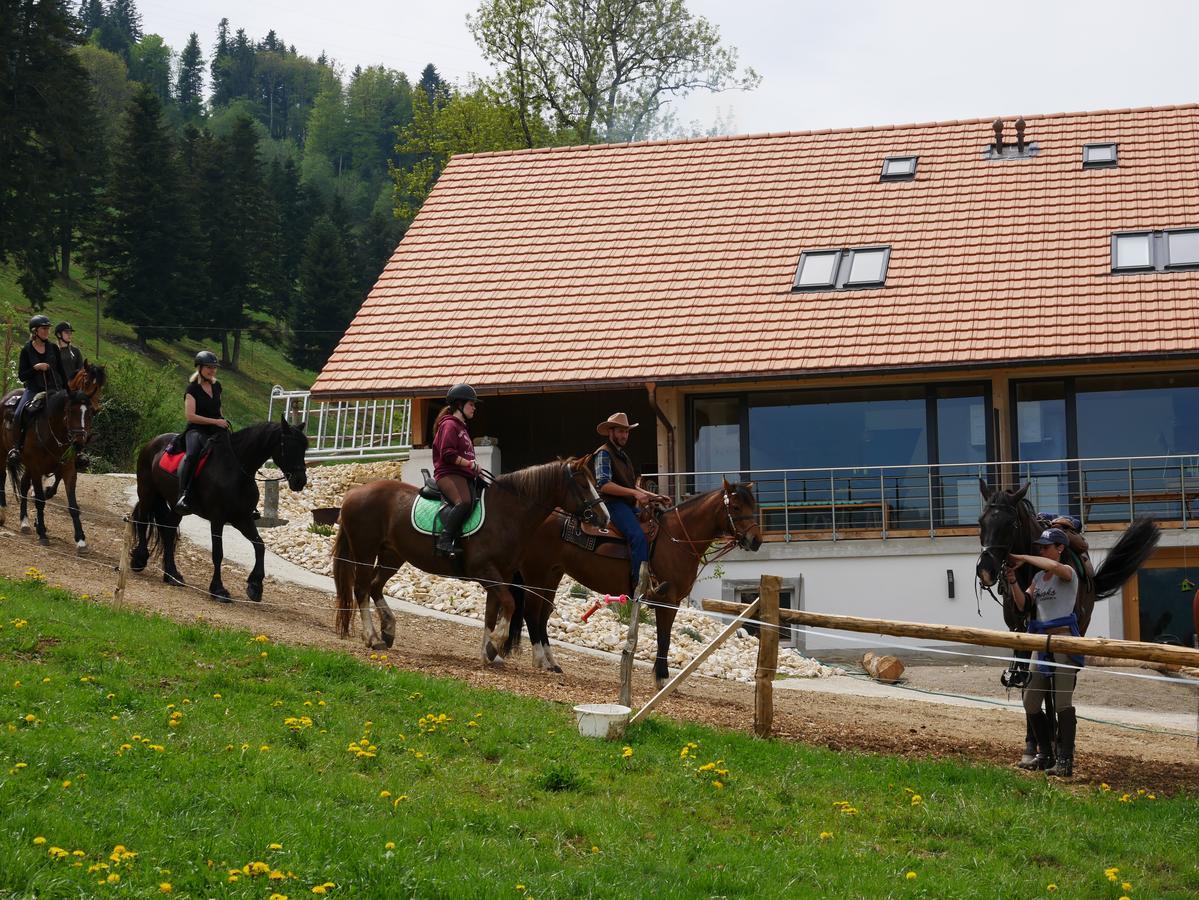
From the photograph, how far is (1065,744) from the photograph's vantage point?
11.1 metres

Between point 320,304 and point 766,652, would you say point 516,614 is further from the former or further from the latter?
point 320,304

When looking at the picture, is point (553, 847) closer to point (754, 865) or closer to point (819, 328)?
point (754, 865)

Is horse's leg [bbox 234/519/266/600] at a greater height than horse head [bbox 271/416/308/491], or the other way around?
horse head [bbox 271/416/308/491]

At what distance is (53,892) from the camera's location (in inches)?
263

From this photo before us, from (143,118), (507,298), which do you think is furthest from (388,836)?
(143,118)

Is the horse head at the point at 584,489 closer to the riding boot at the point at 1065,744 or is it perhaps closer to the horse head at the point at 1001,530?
the horse head at the point at 1001,530

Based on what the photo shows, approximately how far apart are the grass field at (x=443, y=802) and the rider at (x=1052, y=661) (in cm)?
61

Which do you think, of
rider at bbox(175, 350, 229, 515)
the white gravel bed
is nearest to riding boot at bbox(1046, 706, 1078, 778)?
the white gravel bed

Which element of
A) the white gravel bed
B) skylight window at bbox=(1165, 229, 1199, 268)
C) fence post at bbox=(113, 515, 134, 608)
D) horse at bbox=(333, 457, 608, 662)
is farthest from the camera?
skylight window at bbox=(1165, 229, 1199, 268)

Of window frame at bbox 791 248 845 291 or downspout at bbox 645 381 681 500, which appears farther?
window frame at bbox 791 248 845 291

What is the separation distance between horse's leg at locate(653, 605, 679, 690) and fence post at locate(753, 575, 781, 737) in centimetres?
235

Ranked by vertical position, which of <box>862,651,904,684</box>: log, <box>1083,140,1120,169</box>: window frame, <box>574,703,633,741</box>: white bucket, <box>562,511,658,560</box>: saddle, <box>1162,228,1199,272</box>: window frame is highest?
<box>1083,140,1120,169</box>: window frame

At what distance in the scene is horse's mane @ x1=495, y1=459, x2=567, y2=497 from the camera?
14148 mm

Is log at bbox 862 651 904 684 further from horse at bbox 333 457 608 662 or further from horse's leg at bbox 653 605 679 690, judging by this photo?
horse at bbox 333 457 608 662
